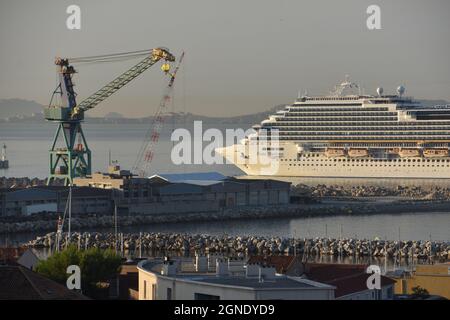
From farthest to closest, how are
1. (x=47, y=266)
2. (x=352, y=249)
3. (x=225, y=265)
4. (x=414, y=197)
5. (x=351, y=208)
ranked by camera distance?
(x=414, y=197), (x=351, y=208), (x=352, y=249), (x=47, y=266), (x=225, y=265)

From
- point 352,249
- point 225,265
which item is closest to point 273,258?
point 225,265

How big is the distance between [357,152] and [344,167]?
38.6 inches

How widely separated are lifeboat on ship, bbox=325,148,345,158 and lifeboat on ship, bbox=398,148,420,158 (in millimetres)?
2156

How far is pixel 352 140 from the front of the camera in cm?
5025

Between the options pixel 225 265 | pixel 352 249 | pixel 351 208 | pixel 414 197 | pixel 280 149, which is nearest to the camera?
pixel 225 265

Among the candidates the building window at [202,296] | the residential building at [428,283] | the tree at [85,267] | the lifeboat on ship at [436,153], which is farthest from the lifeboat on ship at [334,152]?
the building window at [202,296]

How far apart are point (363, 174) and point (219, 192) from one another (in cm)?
1535

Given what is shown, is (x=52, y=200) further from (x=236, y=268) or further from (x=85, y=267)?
(x=236, y=268)

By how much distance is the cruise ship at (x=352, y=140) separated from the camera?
48.2 meters

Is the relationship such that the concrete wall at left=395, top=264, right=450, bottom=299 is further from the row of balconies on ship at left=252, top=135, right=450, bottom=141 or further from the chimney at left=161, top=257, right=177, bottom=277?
the row of balconies on ship at left=252, top=135, right=450, bottom=141

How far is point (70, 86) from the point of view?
118 ft

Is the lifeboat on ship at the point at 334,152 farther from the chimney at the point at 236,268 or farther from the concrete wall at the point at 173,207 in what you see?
the chimney at the point at 236,268

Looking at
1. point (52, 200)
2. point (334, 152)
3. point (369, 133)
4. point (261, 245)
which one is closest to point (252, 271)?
point (261, 245)

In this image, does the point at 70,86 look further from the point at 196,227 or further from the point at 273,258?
the point at 273,258
